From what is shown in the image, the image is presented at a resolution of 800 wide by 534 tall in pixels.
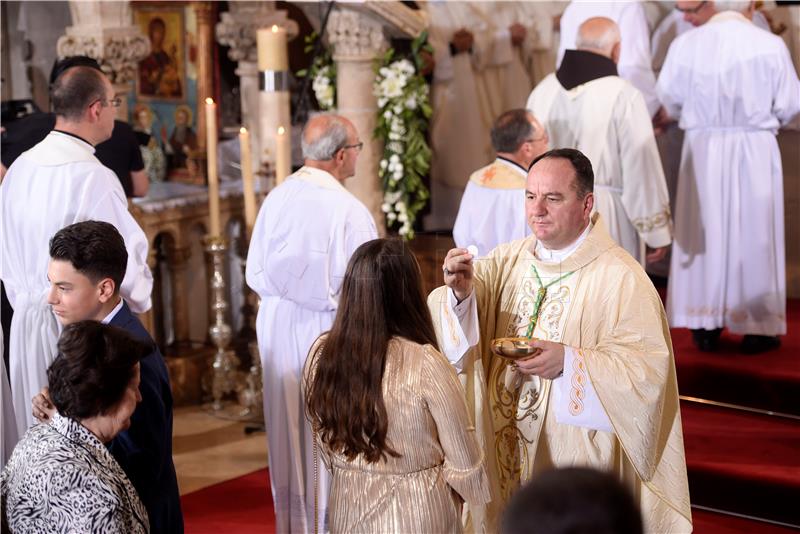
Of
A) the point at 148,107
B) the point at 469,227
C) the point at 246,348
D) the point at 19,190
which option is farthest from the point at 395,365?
the point at 148,107

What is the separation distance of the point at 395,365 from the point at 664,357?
0.94 m

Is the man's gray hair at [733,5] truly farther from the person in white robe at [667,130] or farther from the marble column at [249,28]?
the marble column at [249,28]

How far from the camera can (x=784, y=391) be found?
598 cm

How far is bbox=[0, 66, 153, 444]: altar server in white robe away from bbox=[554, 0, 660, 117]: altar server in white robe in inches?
149

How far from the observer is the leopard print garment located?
2990 millimetres

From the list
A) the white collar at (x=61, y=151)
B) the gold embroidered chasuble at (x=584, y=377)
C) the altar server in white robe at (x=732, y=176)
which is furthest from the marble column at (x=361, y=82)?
the gold embroidered chasuble at (x=584, y=377)

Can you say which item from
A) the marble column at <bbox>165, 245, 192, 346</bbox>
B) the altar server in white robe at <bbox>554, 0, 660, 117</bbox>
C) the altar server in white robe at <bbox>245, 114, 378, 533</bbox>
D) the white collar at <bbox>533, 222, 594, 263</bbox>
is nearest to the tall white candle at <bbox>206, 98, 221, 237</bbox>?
the altar server in white robe at <bbox>245, 114, 378, 533</bbox>

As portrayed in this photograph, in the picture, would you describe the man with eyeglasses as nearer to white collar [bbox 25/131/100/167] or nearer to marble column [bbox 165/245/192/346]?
white collar [bbox 25/131/100/167]

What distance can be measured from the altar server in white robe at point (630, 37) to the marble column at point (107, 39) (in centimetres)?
283

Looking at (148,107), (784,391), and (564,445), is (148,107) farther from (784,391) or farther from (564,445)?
(564,445)

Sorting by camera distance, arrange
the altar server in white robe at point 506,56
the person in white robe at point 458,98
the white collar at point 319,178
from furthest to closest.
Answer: the altar server in white robe at point 506,56, the person in white robe at point 458,98, the white collar at point 319,178

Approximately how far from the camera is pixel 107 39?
6.83 meters

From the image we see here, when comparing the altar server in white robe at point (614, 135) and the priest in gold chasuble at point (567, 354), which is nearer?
the priest in gold chasuble at point (567, 354)

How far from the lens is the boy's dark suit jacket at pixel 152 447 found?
3580 mm
